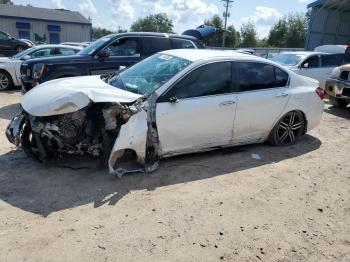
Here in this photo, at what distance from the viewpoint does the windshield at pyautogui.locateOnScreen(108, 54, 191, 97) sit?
16.8 ft

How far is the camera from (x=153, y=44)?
9.46 meters

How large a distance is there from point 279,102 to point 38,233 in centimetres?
413

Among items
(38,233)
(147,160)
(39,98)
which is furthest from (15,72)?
(38,233)

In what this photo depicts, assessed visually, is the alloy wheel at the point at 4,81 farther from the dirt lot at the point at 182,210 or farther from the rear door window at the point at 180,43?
the dirt lot at the point at 182,210

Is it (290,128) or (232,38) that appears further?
(232,38)

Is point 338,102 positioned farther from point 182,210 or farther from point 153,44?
point 182,210

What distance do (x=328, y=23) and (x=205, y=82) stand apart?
2437cm

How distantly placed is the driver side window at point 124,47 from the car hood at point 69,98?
4.21 m

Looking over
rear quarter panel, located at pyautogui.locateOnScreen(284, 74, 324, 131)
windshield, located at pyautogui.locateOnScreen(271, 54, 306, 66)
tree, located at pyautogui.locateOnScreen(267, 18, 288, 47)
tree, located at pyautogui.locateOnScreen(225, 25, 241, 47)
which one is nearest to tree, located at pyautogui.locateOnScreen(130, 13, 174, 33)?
tree, located at pyautogui.locateOnScreen(225, 25, 241, 47)

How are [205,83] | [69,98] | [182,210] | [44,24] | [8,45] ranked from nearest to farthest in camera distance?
[182,210], [69,98], [205,83], [8,45], [44,24]

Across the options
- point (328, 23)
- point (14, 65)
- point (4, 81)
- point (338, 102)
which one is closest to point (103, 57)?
point (14, 65)

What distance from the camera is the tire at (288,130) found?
6.14 metres

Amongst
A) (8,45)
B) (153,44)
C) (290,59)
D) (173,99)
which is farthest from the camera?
(8,45)

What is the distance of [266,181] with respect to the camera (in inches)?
194
